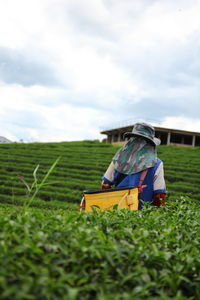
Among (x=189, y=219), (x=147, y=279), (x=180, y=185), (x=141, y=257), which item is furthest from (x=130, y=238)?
(x=180, y=185)

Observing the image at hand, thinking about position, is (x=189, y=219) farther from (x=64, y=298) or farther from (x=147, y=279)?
(x=64, y=298)

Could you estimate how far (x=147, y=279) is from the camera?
1.10 m

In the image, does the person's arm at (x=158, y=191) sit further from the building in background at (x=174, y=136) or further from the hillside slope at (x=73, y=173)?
the building in background at (x=174, y=136)

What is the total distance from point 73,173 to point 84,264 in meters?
10.0

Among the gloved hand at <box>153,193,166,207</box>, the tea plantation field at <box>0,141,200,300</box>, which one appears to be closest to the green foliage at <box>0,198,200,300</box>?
the tea plantation field at <box>0,141,200,300</box>

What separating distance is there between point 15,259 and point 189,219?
118cm

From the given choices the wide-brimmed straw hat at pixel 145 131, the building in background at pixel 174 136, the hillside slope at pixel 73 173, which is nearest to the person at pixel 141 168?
the wide-brimmed straw hat at pixel 145 131

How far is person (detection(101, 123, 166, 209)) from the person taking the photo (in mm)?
2863

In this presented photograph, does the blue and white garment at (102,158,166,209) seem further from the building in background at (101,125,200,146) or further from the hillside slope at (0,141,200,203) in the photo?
the building in background at (101,125,200,146)

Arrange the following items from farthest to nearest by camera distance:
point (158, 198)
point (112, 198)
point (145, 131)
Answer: point (145, 131), point (158, 198), point (112, 198)

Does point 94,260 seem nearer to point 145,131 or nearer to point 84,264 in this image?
point 84,264

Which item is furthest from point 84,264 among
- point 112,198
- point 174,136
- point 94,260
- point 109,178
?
point 174,136

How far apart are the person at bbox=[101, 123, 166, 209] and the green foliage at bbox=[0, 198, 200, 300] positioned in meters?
1.44

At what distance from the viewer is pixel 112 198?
8.28 ft
